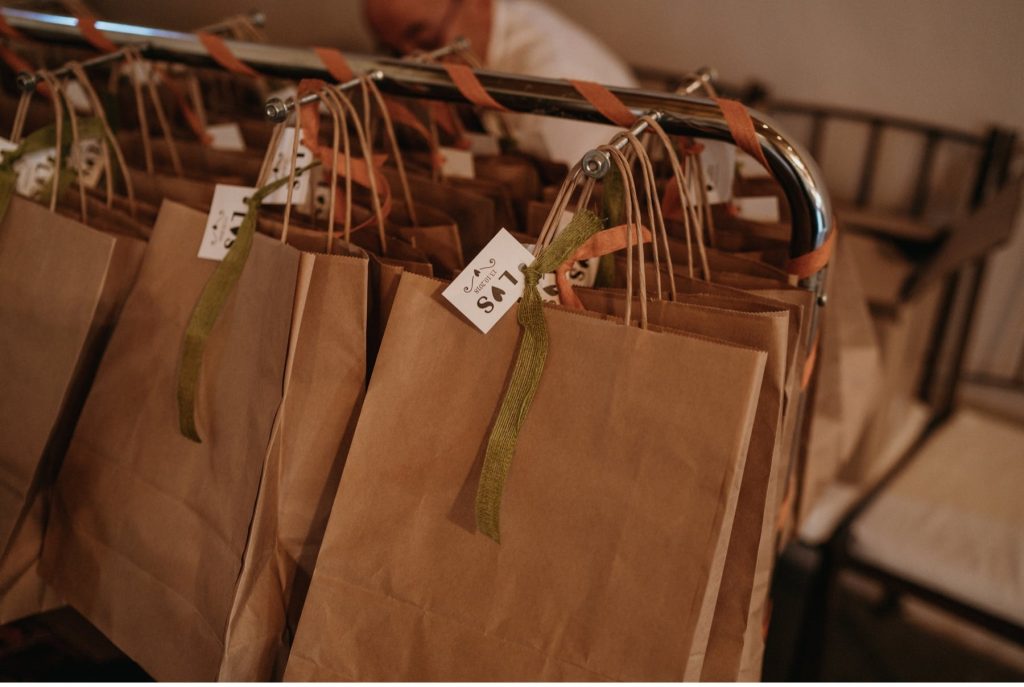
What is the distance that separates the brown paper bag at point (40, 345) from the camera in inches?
28.8

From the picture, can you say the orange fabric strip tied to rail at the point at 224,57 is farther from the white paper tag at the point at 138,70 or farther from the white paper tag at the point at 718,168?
the white paper tag at the point at 718,168

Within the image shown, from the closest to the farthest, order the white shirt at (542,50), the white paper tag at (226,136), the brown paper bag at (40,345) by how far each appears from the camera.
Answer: the brown paper bag at (40,345) → the white paper tag at (226,136) → the white shirt at (542,50)

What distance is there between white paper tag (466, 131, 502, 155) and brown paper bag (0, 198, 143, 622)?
0.49 metres

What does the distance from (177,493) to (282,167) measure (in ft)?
1.17

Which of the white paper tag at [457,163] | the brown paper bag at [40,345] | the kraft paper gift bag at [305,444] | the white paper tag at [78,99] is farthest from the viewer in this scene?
the white paper tag at [78,99]

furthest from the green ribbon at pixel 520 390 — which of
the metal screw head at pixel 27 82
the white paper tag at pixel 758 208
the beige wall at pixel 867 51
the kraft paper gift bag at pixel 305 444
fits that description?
the beige wall at pixel 867 51

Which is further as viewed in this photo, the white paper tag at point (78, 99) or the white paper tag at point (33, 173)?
the white paper tag at point (78, 99)

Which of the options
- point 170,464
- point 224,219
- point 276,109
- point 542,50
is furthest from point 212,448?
point 542,50

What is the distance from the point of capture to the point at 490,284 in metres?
0.56

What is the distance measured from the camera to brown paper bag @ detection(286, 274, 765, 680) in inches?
19.8

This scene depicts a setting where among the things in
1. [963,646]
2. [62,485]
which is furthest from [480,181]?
[963,646]

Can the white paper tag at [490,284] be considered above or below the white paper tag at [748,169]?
below

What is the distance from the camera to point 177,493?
0.70 metres

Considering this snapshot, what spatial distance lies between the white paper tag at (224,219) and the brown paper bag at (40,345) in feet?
0.34
